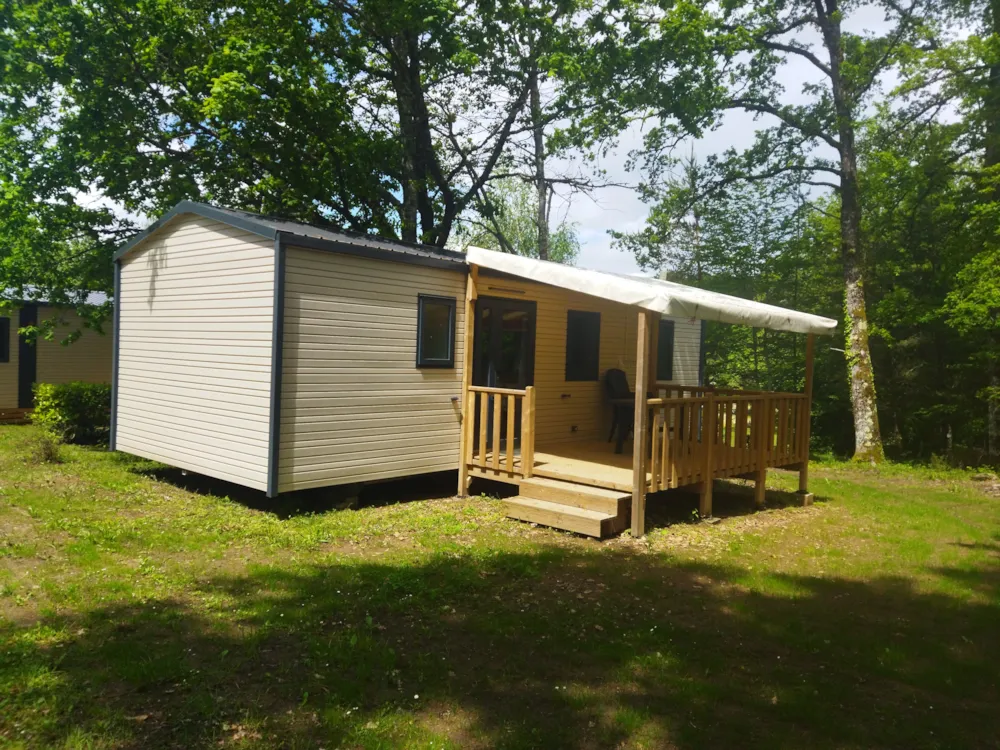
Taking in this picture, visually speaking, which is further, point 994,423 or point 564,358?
point 994,423

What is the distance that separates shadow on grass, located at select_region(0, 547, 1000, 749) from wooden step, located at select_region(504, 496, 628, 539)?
1.22m

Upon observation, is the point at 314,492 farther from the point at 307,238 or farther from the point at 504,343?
the point at 504,343

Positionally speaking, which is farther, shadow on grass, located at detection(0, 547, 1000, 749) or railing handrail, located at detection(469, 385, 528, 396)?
railing handrail, located at detection(469, 385, 528, 396)

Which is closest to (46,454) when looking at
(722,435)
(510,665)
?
(510,665)

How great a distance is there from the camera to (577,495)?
7363 millimetres

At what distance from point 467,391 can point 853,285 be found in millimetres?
9512

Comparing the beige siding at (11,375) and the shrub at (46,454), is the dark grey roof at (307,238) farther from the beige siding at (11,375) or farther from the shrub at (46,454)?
the beige siding at (11,375)

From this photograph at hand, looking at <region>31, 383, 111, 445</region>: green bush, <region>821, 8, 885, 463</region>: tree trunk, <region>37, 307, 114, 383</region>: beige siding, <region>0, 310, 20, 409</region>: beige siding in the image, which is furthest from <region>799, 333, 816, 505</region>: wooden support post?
<region>0, 310, 20, 409</region>: beige siding

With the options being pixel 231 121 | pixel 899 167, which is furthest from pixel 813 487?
pixel 231 121

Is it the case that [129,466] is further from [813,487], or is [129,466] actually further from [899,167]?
[899,167]

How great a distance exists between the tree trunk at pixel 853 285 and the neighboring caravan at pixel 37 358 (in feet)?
51.7

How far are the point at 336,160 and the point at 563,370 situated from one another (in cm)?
784

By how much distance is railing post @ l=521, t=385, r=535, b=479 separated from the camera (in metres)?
7.85

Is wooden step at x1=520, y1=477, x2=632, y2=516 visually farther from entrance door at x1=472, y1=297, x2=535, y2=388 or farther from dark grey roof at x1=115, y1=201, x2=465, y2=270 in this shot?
dark grey roof at x1=115, y1=201, x2=465, y2=270
